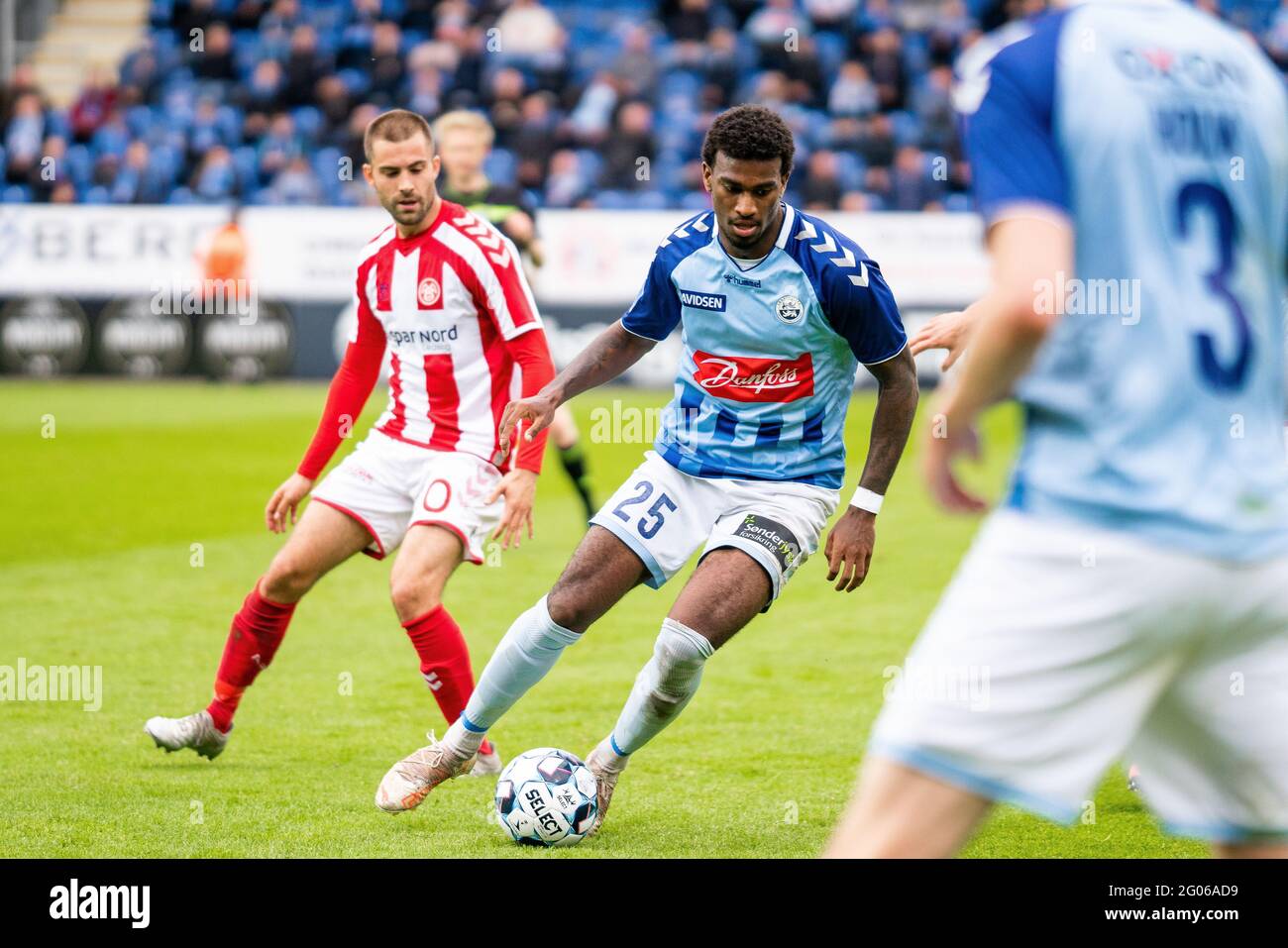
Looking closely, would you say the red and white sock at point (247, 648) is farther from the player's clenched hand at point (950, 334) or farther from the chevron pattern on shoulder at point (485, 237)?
the player's clenched hand at point (950, 334)

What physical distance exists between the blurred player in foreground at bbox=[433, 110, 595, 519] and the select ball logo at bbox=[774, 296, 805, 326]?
4532 mm

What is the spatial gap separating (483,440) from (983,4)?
20.4 m

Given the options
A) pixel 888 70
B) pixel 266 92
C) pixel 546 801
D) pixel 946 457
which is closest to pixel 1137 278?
pixel 946 457

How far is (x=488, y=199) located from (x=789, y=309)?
21.6 feet

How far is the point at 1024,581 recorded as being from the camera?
8.25 ft

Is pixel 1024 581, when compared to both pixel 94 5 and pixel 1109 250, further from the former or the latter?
pixel 94 5

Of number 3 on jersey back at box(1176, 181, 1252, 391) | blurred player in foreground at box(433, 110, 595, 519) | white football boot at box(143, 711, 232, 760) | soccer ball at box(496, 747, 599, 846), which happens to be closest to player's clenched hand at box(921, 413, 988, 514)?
number 3 on jersey back at box(1176, 181, 1252, 391)

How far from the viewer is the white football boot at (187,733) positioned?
580 cm

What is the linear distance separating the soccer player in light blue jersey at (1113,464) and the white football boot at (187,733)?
3737 millimetres

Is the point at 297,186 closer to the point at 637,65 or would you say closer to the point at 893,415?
the point at 637,65

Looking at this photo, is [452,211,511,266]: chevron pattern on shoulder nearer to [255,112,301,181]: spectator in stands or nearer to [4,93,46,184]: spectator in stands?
[255,112,301,181]: spectator in stands

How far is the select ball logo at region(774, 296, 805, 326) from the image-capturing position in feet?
16.2

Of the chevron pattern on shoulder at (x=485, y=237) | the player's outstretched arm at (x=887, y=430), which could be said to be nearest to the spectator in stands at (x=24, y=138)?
the chevron pattern on shoulder at (x=485, y=237)

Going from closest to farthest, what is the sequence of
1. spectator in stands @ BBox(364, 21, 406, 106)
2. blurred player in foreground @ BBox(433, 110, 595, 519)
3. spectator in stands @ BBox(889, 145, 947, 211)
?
blurred player in foreground @ BBox(433, 110, 595, 519)
spectator in stands @ BBox(889, 145, 947, 211)
spectator in stands @ BBox(364, 21, 406, 106)
